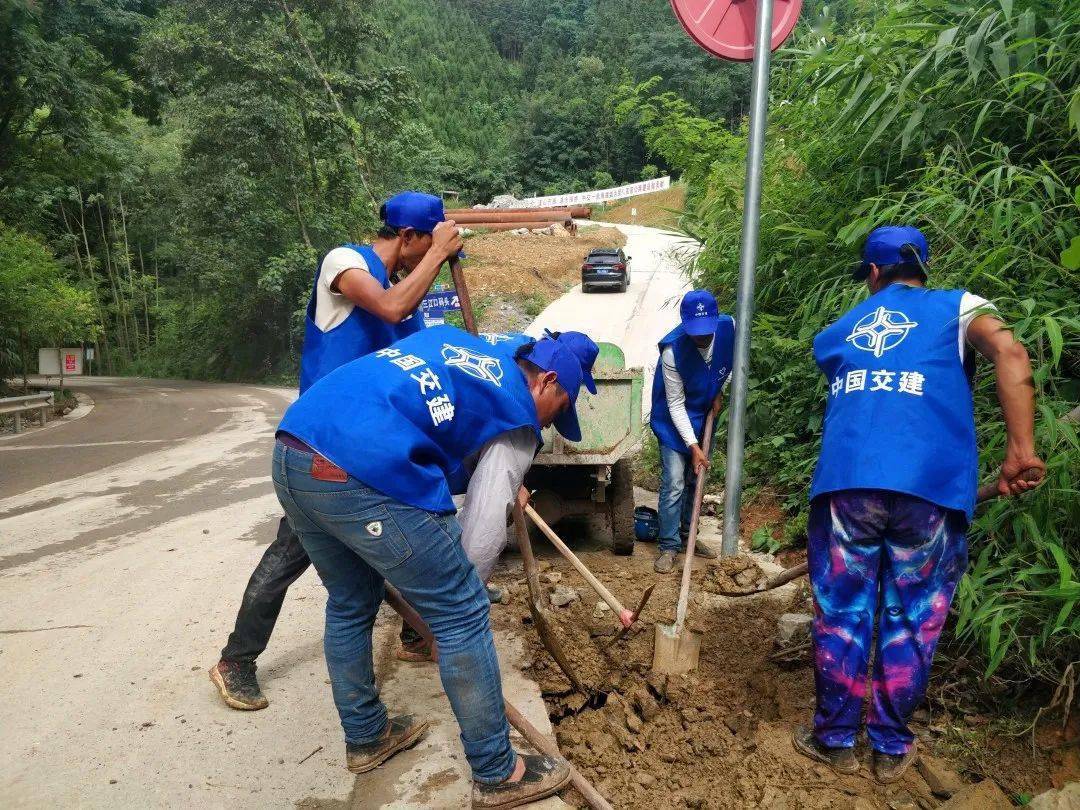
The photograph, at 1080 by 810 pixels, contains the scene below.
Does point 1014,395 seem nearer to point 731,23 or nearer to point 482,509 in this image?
point 482,509

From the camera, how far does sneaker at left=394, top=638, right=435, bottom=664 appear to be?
3.58 metres

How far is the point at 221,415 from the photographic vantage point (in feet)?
52.9

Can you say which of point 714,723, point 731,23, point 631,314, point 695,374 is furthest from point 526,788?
point 631,314

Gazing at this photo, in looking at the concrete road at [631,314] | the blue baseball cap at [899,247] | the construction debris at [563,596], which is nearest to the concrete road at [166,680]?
the construction debris at [563,596]

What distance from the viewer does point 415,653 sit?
3.60 meters

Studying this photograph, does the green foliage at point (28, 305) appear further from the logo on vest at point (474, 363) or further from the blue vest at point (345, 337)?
the logo on vest at point (474, 363)

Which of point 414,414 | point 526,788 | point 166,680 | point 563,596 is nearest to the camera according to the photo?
point 414,414

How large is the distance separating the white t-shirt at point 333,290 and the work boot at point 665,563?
2817mm

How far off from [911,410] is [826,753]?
1.32 m

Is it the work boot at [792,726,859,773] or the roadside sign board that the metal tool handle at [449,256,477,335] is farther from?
the work boot at [792,726,859,773]

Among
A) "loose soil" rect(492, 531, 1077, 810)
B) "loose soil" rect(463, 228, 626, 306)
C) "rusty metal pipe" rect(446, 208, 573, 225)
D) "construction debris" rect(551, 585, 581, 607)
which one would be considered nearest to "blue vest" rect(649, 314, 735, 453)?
"loose soil" rect(492, 531, 1077, 810)

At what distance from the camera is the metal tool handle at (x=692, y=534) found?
3.78 meters

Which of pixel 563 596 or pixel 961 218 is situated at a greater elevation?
pixel 961 218

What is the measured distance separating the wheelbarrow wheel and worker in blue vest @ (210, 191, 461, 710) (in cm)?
227
